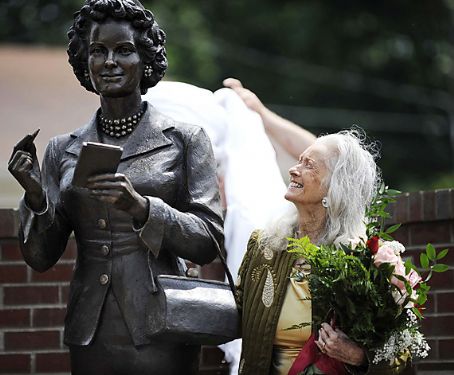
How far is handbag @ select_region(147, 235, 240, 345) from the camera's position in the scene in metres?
5.90

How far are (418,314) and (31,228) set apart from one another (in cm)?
149

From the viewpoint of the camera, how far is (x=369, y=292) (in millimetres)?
6082

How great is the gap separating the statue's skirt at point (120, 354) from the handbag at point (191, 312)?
0.10 m

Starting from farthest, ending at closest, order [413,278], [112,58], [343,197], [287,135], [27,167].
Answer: [287,135] < [343,197] < [413,278] < [112,58] < [27,167]

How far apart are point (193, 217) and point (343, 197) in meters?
0.85

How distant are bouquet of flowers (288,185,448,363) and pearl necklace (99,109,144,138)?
786 millimetres

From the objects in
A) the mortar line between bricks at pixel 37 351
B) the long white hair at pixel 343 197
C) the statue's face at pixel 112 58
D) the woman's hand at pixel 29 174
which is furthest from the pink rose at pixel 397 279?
the mortar line between bricks at pixel 37 351

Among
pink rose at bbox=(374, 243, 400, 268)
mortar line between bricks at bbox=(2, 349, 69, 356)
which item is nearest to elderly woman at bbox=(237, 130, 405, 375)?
pink rose at bbox=(374, 243, 400, 268)

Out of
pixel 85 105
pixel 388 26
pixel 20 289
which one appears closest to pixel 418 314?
pixel 20 289

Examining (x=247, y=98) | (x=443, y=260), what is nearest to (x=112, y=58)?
(x=443, y=260)

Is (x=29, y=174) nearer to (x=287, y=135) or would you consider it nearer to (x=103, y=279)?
(x=103, y=279)

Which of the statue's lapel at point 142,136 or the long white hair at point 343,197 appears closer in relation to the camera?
the statue's lapel at point 142,136

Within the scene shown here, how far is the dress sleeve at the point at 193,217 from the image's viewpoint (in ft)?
19.3

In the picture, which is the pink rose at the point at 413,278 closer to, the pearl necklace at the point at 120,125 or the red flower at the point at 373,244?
the red flower at the point at 373,244
